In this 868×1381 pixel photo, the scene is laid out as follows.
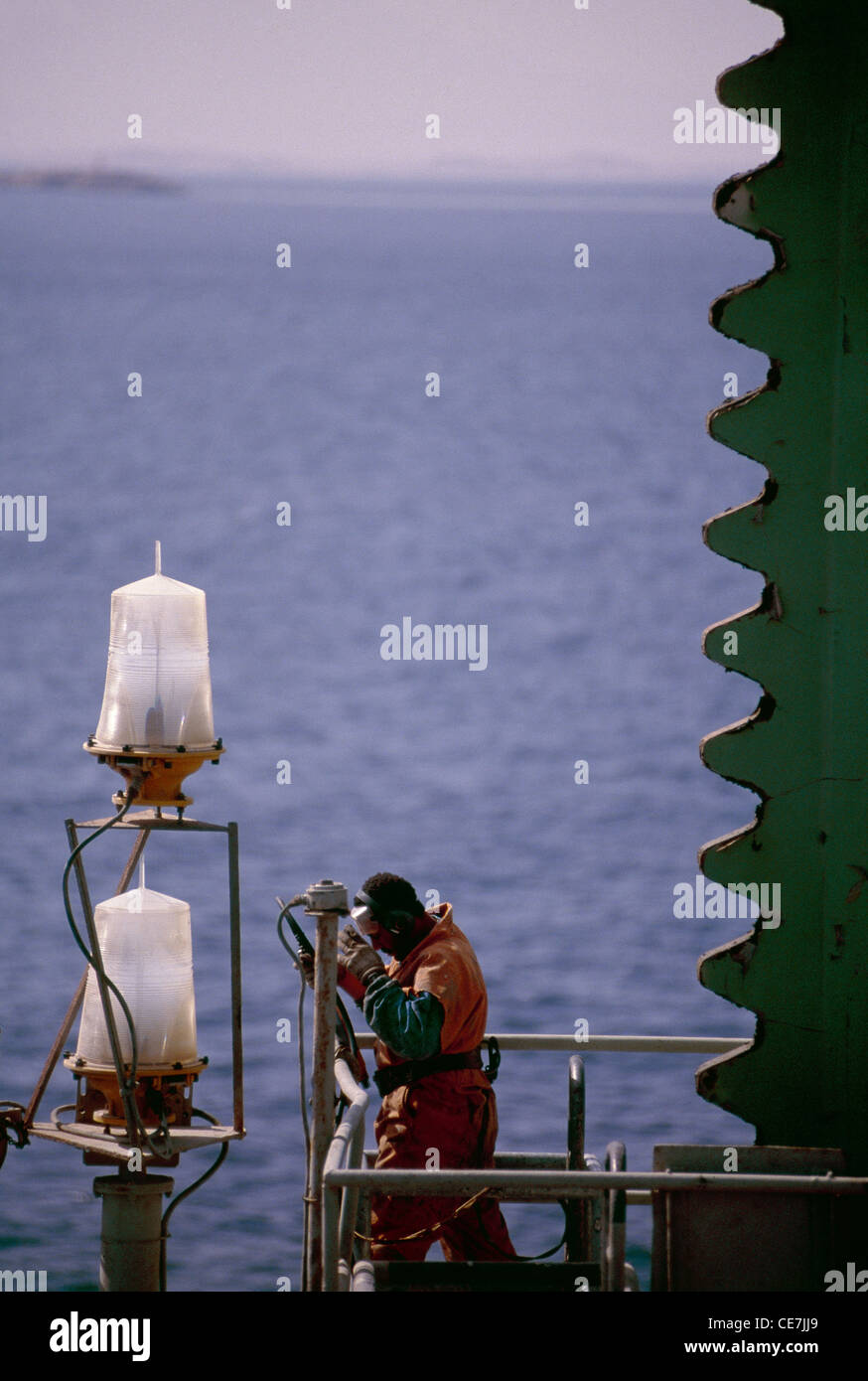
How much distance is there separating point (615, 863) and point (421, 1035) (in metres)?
37.3

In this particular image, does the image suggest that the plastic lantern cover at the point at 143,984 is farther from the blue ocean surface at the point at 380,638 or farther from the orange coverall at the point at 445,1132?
the blue ocean surface at the point at 380,638

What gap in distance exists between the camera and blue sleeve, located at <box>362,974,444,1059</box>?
8547mm

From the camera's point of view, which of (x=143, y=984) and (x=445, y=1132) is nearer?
(x=143, y=984)

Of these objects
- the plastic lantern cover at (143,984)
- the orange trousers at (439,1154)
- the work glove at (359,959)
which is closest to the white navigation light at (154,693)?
the plastic lantern cover at (143,984)

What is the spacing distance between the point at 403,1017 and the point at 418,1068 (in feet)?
1.48

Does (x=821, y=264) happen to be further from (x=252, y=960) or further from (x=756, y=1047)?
(x=252, y=960)

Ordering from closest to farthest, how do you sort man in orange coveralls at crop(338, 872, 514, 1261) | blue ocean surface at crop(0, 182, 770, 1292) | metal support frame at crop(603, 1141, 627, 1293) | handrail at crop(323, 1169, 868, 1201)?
handrail at crop(323, 1169, 868, 1201) → metal support frame at crop(603, 1141, 627, 1293) → man in orange coveralls at crop(338, 872, 514, 1261) → blue ocean surface at crop(0, 182, 770, 1292)

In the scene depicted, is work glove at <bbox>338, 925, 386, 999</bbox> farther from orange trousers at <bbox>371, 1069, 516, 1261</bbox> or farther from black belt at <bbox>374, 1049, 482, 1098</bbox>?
orange trousers at <bbox>371, 1069, 516, 1261</bbox>

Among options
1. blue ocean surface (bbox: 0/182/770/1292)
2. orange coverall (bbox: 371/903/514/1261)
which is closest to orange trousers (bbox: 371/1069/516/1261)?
orange coverall (bbox: 371/903/514/1261)

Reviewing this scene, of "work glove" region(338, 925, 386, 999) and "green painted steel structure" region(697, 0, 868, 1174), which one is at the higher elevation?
"green painted steel structure" region(697, 0, 868, 1174)

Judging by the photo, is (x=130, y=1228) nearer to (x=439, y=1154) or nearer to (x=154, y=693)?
(x=439, y=1154)

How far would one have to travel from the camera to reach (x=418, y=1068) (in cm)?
903

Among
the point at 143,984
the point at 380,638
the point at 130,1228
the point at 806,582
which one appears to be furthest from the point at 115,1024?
the point at 380,638

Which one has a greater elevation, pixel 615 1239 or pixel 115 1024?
pixel 115 1024
